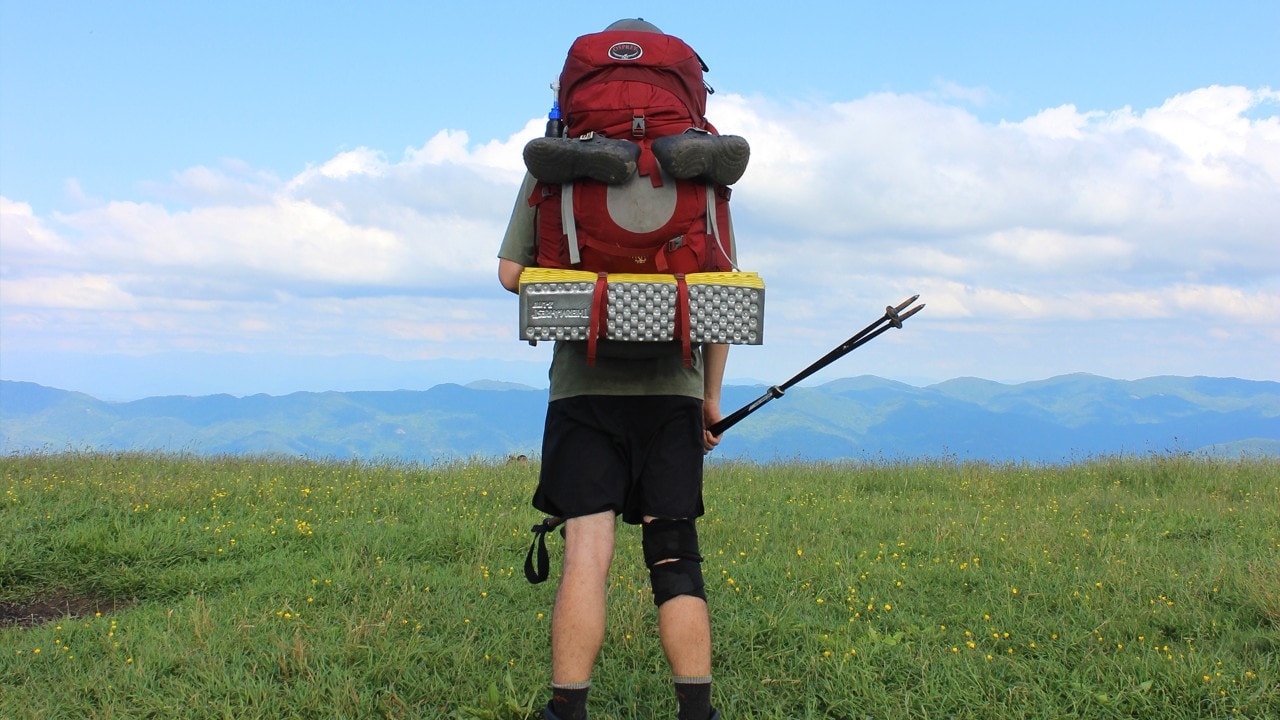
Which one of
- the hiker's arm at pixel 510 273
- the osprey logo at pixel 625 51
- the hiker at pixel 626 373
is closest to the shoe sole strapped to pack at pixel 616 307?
the hiker at pixel 626 373

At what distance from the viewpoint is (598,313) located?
3.29m

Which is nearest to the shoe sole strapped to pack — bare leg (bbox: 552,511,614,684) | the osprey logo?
bare leg (bbox: 552,511,614,684)

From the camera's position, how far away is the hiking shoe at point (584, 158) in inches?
130

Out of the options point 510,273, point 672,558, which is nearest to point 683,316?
point 510,273

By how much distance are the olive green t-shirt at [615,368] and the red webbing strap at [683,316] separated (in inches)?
5.8

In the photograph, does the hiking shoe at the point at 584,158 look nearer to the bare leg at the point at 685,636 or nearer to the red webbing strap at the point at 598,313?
the red webbing strap at the point at 598,313

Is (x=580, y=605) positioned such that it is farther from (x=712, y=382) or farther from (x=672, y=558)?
(x=712, y=382)

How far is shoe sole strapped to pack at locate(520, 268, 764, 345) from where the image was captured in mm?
3307

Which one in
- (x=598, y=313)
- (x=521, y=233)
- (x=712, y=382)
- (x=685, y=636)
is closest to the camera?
(x=598, y=313)

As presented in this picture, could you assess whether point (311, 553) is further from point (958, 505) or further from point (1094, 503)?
point (1094, 503)

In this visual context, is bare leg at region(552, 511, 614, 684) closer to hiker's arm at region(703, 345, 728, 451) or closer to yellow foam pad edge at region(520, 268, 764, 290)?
hiker's arm at region(703, 345, 728, 451)

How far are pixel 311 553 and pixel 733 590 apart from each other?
3140mm

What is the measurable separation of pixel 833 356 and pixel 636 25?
5.59ft

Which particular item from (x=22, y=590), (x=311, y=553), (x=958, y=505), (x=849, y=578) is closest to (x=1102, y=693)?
(x=849, y=578)
